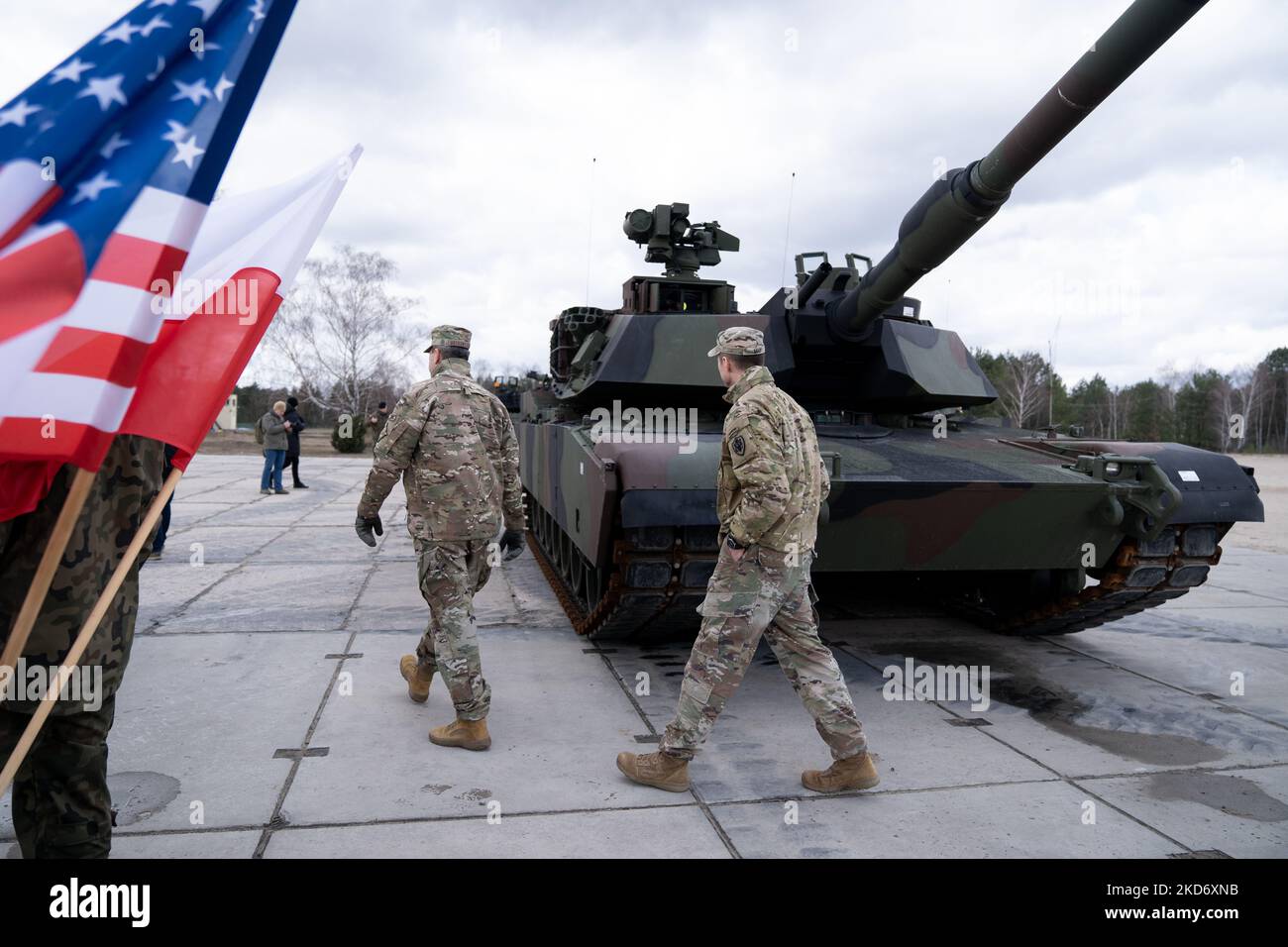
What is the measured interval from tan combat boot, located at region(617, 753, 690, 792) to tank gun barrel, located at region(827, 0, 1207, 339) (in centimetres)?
316

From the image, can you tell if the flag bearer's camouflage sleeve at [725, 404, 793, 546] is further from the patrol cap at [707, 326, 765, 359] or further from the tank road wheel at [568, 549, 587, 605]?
the tank road wheel at [568, 549, 587, 605]

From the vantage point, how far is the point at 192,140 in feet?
8.50

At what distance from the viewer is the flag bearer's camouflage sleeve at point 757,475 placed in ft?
11.6

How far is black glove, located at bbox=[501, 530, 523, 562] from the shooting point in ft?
14.9

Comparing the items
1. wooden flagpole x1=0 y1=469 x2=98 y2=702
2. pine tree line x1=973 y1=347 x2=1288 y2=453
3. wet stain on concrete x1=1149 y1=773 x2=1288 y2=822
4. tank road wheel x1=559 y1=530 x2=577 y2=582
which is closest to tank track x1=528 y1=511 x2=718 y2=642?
tank road wheel x1=559 y1=530 x2=577 y2=582

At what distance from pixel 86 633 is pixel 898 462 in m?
4.39

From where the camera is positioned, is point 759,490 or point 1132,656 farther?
point 1132,656

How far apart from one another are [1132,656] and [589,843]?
449cm

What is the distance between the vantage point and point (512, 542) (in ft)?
15.0

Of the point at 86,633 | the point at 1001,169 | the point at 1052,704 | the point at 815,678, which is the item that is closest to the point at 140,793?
the point at 86,633

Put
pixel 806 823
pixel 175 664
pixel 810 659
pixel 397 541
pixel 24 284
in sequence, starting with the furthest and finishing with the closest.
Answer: pixel 397 541
pixel 175 664
pixel 810 659
pixel 806 823
pixel 24 284

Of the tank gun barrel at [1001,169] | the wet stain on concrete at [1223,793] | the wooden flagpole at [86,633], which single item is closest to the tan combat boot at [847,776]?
the wet stain on concrete at [1223,793]
